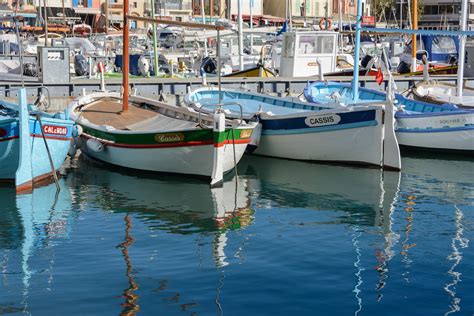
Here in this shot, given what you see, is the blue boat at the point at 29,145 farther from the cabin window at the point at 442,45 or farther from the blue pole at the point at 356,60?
the cabin window at the point at 442,45

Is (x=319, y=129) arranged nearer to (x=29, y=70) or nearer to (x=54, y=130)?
(x=54, y=130)

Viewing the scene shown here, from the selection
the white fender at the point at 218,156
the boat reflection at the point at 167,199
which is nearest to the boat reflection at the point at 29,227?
the boat reflection at the point at 167,199

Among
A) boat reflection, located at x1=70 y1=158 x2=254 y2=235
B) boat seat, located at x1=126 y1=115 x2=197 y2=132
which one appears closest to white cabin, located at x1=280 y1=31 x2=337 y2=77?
boat seat, located at x1=126 y1=115 x2=197 y2=132

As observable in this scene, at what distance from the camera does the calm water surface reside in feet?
41.6

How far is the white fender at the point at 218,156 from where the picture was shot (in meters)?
20.4

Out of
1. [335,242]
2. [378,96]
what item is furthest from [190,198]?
[378,96]

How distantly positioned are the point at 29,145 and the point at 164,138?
10.8 ft

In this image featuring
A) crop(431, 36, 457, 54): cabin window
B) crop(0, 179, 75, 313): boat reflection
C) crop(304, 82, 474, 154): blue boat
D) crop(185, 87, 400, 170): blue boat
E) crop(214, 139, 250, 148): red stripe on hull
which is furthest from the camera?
crop(431, 36, 457, 54): cabin window

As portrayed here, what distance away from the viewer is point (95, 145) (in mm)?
22969

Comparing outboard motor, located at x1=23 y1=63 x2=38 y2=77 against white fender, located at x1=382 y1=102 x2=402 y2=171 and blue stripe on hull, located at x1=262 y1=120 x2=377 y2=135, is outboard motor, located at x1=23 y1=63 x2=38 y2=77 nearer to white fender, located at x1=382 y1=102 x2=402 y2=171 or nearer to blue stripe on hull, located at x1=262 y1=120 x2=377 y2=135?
blue stripe on hull, located at x1=262 y1=120 x2=377 y2=135

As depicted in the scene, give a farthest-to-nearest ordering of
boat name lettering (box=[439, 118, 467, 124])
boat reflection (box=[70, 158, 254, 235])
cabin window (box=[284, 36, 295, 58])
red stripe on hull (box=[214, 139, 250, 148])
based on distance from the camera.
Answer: cabin window (box=[284, 36, 295, 58]) → boat name lettering (box=[439, 118, 467, 124]) → red stripe on hull (box=[214, 139, 250, 148]) → boat reflection (box=[70, 158, 254, 235])

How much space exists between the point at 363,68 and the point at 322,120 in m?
16.1

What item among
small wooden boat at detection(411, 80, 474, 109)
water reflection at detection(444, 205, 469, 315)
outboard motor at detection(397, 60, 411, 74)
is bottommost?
water reflection at detection(444, 205, 469, 315)

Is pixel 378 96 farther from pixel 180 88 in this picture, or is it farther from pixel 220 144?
pixel 220 144
